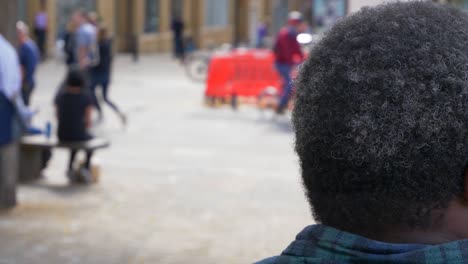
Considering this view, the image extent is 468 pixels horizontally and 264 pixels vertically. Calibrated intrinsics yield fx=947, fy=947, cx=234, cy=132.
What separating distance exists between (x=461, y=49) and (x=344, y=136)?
200 mm

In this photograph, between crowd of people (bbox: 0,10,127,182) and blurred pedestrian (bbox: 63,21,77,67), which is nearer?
crowd of people (bbox: 0,10,127,182)

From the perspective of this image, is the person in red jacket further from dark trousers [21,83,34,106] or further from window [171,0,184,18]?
window [171,0,184,18]

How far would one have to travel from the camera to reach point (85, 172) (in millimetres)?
9055

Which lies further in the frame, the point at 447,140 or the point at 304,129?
the point at 304,129

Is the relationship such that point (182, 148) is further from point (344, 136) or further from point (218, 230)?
point (344, 136)

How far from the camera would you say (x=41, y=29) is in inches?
1032

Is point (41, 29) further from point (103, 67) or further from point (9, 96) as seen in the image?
point (9, 96)

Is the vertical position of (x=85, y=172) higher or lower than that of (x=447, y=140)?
lower

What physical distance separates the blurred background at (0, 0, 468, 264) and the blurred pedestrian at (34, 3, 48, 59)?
18.1 ft

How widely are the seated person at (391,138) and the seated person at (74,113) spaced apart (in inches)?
312

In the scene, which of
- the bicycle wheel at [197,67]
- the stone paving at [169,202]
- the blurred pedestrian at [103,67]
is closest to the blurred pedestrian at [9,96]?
the stone paving at [169,202]

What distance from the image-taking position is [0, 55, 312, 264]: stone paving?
6598 millimetres

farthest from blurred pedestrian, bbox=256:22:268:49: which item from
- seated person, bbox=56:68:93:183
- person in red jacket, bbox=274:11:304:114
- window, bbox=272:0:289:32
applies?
seated person, bbox=56:68:93:183

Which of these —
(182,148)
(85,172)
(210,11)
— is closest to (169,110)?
(182,148)
